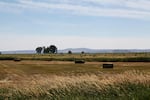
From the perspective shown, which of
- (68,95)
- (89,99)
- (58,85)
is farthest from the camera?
(58,85)

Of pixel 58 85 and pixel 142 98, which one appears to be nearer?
pixel 142 98

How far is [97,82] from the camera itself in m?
14.9

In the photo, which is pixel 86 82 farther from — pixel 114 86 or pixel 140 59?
pixel 140 59

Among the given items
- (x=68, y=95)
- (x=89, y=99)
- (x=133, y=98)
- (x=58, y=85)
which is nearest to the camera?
(x=133, y=98)

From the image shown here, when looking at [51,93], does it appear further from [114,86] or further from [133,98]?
[133,98]

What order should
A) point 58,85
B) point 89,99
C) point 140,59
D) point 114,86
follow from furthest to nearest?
point 140,59, point 58,85, point 114,86, point 89,99

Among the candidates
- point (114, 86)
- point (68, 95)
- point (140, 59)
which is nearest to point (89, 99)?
point (68, 95)

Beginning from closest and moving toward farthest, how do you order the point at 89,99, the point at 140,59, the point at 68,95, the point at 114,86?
the point at 89,99, the point at 68,95, the point at 114,86, the point at 140,59

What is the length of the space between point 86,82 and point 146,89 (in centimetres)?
320

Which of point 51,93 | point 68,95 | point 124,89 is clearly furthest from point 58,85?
point 124,89

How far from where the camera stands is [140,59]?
78.0 meters

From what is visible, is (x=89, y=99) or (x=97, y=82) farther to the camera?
(x=97, y=82)

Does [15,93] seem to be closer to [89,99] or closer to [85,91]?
[85,91]

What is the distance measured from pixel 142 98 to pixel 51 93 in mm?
4099
